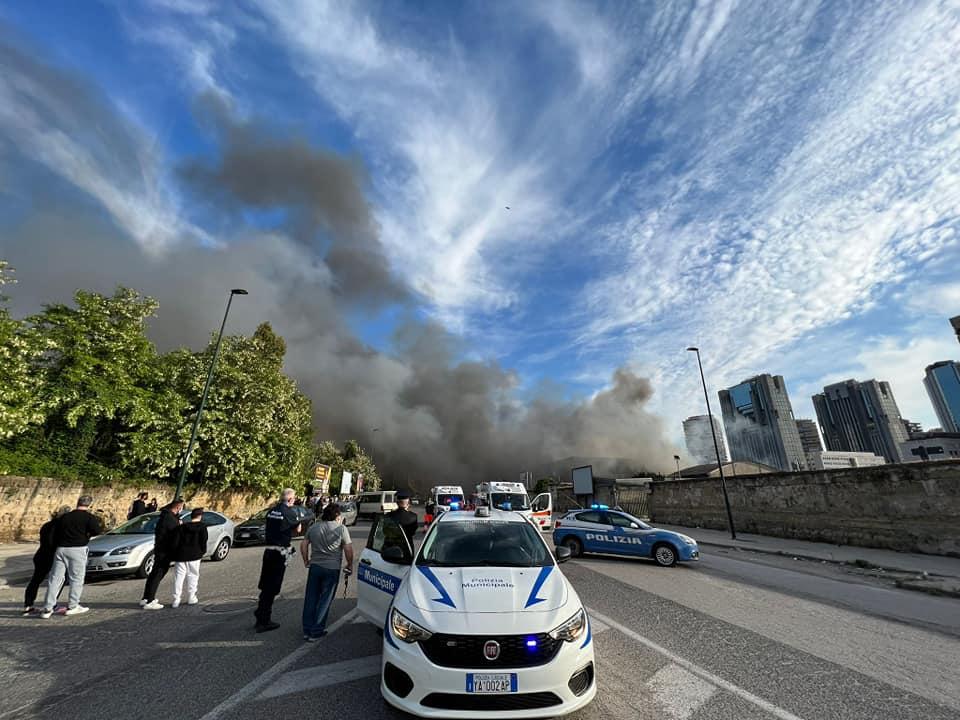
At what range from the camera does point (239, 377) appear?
25031mm

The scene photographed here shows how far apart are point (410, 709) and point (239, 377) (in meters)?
26.5

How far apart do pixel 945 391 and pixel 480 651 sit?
248 metres

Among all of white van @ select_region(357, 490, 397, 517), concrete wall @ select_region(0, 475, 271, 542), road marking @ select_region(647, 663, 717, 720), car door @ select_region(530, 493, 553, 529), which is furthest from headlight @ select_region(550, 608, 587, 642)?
white van @ select_region(357, 490, 397, 517)

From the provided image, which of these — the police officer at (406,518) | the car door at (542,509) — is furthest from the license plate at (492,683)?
the car door at (542,509)

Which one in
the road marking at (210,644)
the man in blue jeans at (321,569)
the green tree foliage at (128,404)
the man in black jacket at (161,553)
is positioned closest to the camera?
the road marking at (210,644)

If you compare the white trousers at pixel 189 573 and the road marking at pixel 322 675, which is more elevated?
the white trousers at pixel 189 573

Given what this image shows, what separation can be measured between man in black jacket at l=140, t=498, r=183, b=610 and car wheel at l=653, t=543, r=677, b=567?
11362mm

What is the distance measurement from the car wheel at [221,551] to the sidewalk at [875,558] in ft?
58.9

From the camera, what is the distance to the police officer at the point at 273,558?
5.61 metres

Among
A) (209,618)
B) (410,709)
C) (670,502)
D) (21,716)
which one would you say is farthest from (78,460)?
(670,502)

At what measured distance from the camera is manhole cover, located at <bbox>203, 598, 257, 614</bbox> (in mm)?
6723

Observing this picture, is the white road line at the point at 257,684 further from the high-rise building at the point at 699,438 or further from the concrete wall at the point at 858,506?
the high-rise building at the point at 699,438

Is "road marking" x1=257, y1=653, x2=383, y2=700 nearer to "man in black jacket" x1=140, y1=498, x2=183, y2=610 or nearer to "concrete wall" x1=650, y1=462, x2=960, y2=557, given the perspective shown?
"man in black jacket" x1=140, y1=498, x2=183, y2=610

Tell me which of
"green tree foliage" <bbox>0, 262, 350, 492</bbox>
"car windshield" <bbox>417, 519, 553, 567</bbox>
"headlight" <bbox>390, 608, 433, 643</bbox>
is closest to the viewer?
"headlight" <bbox>390, 608, 433, 643</bbox>
